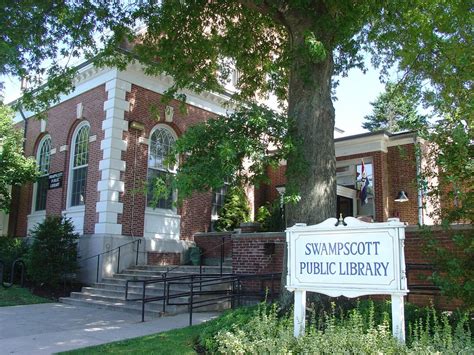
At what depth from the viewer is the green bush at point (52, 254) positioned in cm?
1481

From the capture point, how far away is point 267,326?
20.2ft

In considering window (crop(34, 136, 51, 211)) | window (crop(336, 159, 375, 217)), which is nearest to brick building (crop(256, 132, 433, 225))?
window (crop(336, 159, 375, 217))

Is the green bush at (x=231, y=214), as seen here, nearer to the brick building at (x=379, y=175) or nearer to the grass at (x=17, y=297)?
the brick building at (x=379, y=175)

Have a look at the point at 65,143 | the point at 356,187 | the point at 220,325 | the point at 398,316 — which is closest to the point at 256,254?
the point at 220,325

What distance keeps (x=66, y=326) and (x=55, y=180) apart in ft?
32.4

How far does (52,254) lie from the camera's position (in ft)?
49.1

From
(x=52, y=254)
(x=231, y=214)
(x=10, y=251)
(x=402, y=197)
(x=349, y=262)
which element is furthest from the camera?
(x=231, y=214)

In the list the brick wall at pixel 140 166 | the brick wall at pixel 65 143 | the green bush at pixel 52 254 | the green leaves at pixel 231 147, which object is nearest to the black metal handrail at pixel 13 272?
the green bush at pixel 52 254

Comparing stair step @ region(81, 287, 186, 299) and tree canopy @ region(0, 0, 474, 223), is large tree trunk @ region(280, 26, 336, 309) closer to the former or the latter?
tree canopy @ region(0, 0, 474, 223)

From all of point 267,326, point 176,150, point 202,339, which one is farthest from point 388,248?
point 176,150

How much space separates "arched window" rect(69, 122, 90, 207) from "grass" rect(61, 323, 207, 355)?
10379 mm

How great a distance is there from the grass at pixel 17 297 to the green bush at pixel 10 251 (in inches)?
76.9

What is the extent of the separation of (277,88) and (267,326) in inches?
317

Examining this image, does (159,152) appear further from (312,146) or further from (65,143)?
(312,146)
